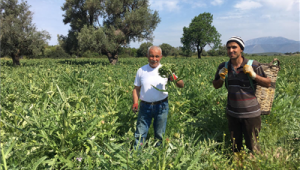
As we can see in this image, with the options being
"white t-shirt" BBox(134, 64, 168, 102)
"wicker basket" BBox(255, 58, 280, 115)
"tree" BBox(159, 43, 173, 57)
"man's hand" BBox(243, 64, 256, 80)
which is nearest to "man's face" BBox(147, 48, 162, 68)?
"white t-shirt" BBox(134, 64, 168, 102)

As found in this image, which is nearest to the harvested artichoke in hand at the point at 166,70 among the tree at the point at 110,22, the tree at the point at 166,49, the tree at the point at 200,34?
the tree at the point at 110,22

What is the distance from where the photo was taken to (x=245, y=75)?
8.25 ft

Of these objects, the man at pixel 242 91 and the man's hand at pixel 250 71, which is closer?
the man's hand at pixel 250 71

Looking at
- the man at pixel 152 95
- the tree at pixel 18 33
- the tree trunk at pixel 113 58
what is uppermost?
the tree at pixel 18 33

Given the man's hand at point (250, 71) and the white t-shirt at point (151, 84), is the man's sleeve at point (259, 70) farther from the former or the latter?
the white t-shirt at point (151, 84)

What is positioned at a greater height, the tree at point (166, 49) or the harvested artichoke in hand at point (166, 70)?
the tree at point (166, 49)

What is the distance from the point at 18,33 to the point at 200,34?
4136cm

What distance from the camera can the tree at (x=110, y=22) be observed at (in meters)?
18.0

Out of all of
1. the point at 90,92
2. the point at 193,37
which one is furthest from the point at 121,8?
the point at 193,37

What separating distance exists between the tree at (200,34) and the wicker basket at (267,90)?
156ft

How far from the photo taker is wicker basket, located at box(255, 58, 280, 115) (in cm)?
254

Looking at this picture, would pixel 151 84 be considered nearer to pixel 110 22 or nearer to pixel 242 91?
pixel 242 91

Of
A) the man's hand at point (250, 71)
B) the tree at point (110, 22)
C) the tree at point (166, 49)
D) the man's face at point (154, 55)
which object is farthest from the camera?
the tree at point (166, 49)

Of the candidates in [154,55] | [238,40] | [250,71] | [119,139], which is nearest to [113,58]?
[119,139]
